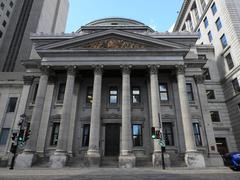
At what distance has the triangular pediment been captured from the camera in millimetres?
23281

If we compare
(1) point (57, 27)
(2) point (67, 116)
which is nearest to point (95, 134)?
(2) point (67, 116)

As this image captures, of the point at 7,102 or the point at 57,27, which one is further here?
the point at 57,27

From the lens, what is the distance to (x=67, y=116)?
20.7 meters

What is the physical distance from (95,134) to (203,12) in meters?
31.8

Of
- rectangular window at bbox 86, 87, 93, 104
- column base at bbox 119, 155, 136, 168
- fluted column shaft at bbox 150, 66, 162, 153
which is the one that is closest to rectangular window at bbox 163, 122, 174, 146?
fluted column shaft at bbox 150, 66, 162, 153

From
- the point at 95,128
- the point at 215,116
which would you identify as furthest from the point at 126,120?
the point at 215,116

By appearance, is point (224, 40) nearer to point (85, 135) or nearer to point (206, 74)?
point (206, 74)

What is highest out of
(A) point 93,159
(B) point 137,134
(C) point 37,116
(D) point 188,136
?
(C) point 37,116

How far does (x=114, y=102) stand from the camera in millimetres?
24922

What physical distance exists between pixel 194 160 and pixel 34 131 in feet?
55.9

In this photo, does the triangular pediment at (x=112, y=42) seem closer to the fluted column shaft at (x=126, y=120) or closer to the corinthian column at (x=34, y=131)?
the fluted column shaft at (x=126, y=120)

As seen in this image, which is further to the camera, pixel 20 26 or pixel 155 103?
pixel 20 26

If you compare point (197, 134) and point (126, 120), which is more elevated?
point (126, 120)

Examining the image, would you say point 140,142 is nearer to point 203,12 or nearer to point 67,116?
point 67,116
